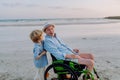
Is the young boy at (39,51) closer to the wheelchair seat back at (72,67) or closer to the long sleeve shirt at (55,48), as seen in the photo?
the long sleeve shirt at (55,48)

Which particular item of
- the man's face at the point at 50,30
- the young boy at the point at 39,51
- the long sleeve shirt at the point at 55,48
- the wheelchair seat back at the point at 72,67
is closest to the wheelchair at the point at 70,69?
the wheelchair seat back at the point at 72,67

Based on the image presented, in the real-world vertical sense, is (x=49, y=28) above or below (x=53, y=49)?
above

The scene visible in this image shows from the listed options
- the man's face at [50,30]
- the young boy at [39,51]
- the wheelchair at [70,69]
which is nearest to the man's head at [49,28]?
the man's face at [50,30]

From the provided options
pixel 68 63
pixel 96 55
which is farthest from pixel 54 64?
pixel 96 55

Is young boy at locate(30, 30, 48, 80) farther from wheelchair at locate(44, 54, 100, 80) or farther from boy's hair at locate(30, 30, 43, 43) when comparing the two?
wheelchair at locate(44, 54, 100, 80)

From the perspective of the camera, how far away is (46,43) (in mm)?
4523

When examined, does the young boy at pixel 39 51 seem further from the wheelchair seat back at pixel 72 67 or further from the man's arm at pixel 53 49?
the wheelchair seat back at pixel 72 67

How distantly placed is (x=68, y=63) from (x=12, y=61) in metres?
3.33

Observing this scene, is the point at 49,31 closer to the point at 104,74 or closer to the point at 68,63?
the point at 68,63

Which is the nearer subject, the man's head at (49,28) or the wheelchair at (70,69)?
the wheelchair at (70,69)

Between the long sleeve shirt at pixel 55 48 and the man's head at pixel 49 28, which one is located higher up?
the man's head at pixel 49 28

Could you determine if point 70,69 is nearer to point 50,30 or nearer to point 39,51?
point 39,51

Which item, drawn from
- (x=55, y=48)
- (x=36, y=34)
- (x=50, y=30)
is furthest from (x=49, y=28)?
(x=55, y=48)

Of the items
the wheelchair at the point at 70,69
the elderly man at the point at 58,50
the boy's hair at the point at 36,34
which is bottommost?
the wheelchair at the point at 70,69
